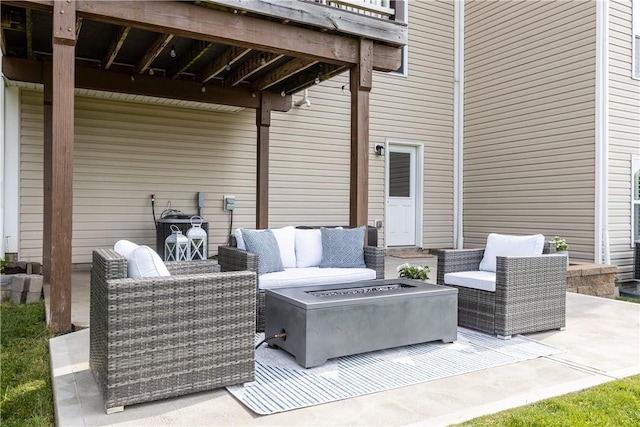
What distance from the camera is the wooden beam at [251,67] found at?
207 inches

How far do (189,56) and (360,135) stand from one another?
2.18 m

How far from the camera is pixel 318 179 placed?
810 cm

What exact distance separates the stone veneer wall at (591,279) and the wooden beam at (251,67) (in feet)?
13.9

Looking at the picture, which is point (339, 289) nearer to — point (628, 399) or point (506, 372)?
point (506, 372)

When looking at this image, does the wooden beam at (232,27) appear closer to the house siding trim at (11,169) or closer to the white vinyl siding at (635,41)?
the house siding trim at (11,169)

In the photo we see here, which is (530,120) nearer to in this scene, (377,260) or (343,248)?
(377,260)

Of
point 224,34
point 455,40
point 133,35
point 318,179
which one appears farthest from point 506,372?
point 455,40

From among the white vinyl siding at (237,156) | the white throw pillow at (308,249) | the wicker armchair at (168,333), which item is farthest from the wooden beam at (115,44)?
the wicker armchair at (168,333)

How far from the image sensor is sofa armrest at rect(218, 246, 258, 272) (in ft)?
11.9

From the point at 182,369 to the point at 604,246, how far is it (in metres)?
6.45

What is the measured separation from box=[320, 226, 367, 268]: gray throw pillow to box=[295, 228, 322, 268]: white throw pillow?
0.18 ft

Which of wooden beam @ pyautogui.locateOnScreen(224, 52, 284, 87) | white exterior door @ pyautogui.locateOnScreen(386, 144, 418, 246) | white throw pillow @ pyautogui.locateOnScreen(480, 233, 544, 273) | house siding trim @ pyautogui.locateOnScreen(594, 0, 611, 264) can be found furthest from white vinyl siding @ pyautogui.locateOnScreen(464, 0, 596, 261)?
wooden beam @ pyautogui.locateOnScreen(224, 52, 284, 87)

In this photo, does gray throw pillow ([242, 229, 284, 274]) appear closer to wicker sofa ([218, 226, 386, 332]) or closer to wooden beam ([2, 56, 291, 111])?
wicker sofa ([218, 226, 386, 332])

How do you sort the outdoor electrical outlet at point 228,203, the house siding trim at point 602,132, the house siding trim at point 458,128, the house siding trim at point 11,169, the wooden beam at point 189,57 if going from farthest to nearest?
the house siding trim at point 458,128, the outdoor electrical outlet at point 228,203, the house siding trim at point 602,132, the house siding trim at point 11,169, the wooden beam at point 189,57
